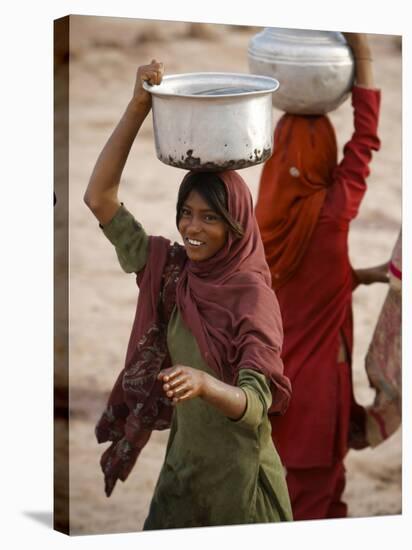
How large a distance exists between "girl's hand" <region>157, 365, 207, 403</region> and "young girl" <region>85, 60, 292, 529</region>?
483mm

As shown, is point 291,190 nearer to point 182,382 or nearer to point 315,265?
point 315,265

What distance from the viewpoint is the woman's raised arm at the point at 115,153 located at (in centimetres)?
721

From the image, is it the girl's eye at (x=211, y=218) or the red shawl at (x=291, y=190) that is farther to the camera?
the red shawl at (x=291, y=190)

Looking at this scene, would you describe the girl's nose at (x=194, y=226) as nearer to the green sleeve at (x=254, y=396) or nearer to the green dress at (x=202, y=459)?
the green dress at (x=202, y=459)

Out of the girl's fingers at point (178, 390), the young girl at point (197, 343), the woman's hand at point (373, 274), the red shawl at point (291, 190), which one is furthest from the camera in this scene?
the woman's hand at point (373, 274)

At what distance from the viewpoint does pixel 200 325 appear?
7.20m

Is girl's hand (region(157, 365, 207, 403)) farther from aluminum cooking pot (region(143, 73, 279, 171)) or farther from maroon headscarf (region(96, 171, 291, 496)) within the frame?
aluminum cooking pot (region(143, 73, 279, 171))

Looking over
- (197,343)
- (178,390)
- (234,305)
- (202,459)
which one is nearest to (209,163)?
(234,305)

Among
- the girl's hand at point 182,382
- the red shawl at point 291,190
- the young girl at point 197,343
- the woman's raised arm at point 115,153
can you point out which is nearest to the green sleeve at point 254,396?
the young girl at point 197,343

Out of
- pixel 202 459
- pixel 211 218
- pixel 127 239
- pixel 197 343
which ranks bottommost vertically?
pixel 202 459

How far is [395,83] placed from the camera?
26.2ft

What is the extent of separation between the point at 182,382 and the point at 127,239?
97 centimetres

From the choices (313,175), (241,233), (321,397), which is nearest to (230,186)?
(241,233)

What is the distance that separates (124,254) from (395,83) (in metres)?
1.59
